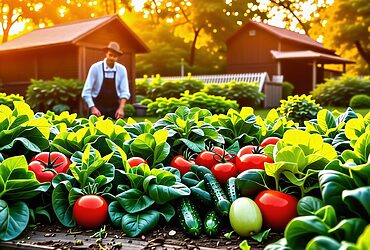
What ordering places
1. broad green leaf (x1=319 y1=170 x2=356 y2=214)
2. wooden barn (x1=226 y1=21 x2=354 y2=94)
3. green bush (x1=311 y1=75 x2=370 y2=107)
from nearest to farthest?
broad green leaf (x1=319 y1=170 x2=356 y2=214)
green bush (x1=311 y1=75 x2=370 y2=107)
wooden barn (x1=226 y1=21 x2=354 y2=94)

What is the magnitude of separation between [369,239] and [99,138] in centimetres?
155

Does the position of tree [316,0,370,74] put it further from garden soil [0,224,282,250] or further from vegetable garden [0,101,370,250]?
garden soil [0,224,282,250]

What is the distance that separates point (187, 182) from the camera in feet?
6.93

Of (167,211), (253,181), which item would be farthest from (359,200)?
(167,211)

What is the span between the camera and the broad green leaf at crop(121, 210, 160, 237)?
184cm

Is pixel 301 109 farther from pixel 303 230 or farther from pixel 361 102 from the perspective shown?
pixel 303 230

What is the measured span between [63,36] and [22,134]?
54.0 ft

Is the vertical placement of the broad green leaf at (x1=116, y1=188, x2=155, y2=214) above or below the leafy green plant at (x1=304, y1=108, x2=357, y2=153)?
below

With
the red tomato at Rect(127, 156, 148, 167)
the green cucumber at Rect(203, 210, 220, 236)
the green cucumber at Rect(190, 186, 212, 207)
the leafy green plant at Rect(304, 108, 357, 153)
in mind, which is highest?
the leafy green plant at Rect(304, 108, 357, 153)

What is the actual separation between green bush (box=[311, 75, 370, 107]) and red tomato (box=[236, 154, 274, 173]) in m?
15.8

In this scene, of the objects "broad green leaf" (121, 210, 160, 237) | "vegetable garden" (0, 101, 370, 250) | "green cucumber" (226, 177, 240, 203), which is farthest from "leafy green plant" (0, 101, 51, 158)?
"green cucumber" (226, 177, 240, 203)

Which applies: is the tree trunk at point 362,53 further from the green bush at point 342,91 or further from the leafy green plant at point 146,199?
the leafy green plant at point 146,199

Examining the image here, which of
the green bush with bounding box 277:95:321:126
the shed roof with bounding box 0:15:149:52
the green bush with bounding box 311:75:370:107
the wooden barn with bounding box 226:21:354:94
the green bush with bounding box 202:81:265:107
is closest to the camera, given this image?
the green bush with bounding box 277:95:321:126

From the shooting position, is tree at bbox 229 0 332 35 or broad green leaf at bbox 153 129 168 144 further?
tree at bbox 229 0 332 35
